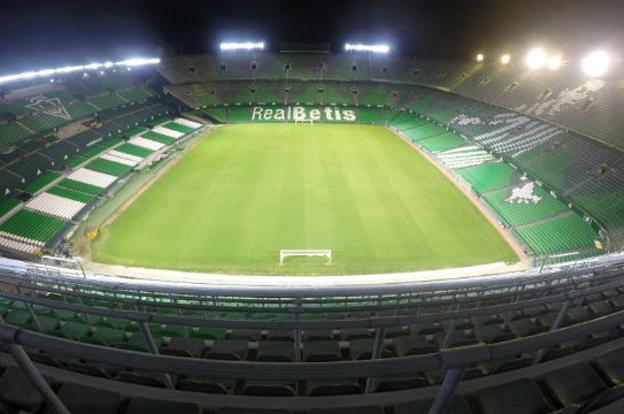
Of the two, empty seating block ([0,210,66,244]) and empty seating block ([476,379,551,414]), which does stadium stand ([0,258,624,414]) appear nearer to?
empty seating block ([476,379,551,414])

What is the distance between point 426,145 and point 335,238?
1916 centimetres

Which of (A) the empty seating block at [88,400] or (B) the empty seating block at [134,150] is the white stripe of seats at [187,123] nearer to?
(B) the empty seating block at [134,150]

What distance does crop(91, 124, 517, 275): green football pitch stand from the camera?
17.2 metres

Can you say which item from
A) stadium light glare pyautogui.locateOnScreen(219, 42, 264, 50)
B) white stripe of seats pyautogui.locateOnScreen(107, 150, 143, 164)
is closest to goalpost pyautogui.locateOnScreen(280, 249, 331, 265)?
white stripe of seats pyautogui.locateOnScreen(107, 150, 143, 164)

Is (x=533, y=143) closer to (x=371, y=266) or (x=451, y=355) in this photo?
(x=371, y=266)

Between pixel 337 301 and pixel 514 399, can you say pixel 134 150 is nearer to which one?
pixel 337 301

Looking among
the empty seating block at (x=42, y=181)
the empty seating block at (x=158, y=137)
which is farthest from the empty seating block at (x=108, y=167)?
the empty seating block at (x=158, y=137)

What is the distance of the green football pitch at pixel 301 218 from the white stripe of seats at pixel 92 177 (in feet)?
9.72

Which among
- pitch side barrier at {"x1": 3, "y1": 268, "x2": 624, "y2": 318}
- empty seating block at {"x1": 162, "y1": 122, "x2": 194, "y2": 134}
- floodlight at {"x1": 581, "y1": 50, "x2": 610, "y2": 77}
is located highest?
empty seating block at {"x1": 162, "y1": 122, "x2": 194, "y2": 134}

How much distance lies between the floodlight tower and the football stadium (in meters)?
0.30

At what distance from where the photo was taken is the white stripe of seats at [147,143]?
3156 centimetres

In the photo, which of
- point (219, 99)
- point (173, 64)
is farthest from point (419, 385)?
point (173, 64)

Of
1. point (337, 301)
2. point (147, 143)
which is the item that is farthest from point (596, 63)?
point (147, 143)

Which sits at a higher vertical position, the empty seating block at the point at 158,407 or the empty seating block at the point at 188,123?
the empty seating block at the point at 188,123
